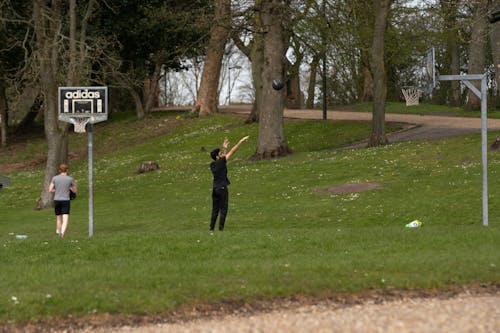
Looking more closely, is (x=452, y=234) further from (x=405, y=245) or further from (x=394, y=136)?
(x=394, y=136)

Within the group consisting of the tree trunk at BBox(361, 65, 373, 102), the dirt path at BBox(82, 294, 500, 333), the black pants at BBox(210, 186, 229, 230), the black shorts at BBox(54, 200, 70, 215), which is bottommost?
the dirt path at BBox(82, 294, 500, 333)

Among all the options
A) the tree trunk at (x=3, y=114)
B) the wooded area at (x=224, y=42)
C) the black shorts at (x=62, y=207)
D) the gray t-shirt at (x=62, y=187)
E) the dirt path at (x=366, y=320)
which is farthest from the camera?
the tree trunk at (x=3, y=114)

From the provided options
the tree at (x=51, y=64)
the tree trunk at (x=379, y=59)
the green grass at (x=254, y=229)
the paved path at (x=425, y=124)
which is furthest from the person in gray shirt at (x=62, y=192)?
the paved path at (x=425, y=124)

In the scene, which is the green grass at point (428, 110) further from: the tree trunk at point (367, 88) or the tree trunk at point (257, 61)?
the tree trunk at point (257, 61)

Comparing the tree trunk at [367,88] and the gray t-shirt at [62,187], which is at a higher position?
the tree trunk at [367,88]

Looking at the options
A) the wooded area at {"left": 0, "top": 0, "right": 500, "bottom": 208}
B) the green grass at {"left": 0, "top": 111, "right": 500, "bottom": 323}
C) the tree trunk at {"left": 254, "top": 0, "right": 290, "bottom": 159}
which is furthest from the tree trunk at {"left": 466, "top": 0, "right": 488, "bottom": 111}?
the tree trunk at {"left": 254, "top": 0, "right": 290, "bottom": 159}

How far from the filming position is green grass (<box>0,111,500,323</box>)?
37.0ft

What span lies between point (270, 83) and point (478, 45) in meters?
13.6

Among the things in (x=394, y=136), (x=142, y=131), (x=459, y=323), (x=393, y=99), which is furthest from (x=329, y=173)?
(x=393, y=99)

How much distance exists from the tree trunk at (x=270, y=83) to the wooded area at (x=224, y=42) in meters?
0.04

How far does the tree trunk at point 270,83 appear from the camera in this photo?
3359cm

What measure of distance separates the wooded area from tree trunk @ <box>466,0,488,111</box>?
0.06 m

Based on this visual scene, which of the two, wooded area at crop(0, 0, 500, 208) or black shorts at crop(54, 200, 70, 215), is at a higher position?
wooded area at crop(0, 0, 500, 208)

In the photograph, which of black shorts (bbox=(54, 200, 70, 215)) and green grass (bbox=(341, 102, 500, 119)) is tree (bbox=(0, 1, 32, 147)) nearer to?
green grass (bbox=(341, 102, 500, 119))
